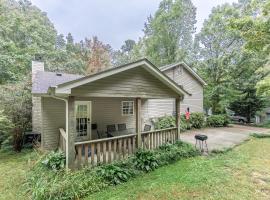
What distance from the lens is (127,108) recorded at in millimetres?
11242

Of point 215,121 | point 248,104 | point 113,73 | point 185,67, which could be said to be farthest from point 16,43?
point 248,104

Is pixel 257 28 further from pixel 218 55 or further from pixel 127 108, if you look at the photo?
pixel 218 55

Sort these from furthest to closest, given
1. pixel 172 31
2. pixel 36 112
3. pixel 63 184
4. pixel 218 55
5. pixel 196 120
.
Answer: pixel 172 31 → pixel 218 55 → pixel 196 120 → pixel 36 112 → pixel 63 184

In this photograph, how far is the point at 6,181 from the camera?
5.47 metres

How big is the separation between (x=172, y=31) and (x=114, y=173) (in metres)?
19.5

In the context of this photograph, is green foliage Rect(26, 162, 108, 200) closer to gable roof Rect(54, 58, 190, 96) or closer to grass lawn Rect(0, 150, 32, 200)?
grass lawn Rect(0, 150, 32, 200)

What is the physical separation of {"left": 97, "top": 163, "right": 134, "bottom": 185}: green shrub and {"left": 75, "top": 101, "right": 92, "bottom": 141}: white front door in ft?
13.0

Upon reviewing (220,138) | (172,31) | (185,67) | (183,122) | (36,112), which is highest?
(172,31)

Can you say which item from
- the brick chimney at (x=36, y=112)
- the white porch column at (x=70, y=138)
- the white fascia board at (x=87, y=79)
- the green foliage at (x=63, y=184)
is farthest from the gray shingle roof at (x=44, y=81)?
the green foliage at (x=63, y=184)

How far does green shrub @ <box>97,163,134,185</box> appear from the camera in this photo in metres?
5.19

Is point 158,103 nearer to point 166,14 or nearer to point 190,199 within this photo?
point 190,199

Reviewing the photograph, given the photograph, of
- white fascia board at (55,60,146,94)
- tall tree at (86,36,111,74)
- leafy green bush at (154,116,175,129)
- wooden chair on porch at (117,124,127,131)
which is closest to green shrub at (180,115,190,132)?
leafy green bush at (154,116,175,129)

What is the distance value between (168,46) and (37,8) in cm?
2823

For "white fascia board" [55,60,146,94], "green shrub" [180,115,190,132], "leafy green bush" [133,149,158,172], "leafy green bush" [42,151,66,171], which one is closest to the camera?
"white fascia board" [55,60,146,94]
